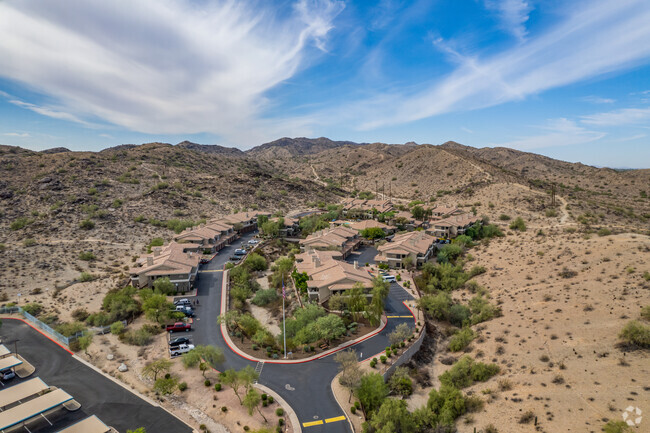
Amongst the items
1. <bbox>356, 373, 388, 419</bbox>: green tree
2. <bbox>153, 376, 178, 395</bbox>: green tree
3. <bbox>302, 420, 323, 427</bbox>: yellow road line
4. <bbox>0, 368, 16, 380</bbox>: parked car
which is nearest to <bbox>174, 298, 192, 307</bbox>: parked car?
<bbox>0, 368, 16, 380</bbox>: parked car

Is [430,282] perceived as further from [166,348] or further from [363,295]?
[166,348]

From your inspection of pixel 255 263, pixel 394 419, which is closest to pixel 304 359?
pixel 394 419

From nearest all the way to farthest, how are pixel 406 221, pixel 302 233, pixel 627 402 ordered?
pixel 627 402, pixel 302 233, pixel 406 221

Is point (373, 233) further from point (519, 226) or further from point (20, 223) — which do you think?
point (20, 223)

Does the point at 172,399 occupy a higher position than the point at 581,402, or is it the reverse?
the point at 581,402

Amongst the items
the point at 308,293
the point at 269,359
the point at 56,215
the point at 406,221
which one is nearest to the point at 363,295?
the point at 308,293

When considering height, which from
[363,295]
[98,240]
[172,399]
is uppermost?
[98,240]

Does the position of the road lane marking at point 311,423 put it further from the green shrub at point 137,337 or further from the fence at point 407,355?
the green shrub at point 137,337
